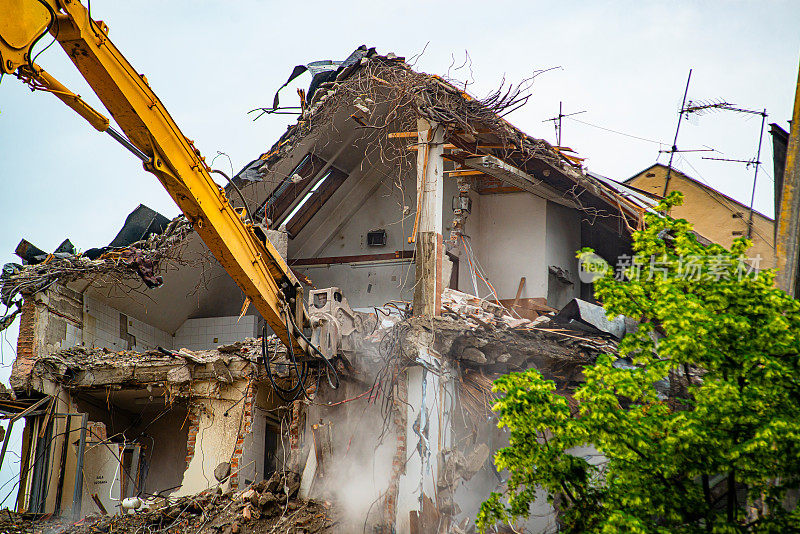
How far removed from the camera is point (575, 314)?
43.6ft

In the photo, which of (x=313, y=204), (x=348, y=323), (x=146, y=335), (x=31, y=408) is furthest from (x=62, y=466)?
(x=313, y=204)

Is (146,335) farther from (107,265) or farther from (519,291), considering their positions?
(519,291)

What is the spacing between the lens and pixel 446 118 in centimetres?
1338

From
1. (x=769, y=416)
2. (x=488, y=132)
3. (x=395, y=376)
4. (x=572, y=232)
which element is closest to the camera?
(x=769, y=416)

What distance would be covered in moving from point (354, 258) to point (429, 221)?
3.70 meters

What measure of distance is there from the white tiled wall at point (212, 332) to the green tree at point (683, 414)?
8.92 meters

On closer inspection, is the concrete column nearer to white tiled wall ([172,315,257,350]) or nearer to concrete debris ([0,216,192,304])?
concrete debris ([0,216,192,304])

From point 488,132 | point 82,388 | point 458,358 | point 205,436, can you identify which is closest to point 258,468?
point 205,436

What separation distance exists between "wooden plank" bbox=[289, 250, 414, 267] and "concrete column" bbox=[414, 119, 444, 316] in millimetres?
2924

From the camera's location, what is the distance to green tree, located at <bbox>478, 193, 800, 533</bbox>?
6957mm

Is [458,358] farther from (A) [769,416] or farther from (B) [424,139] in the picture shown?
(A) [769,416]

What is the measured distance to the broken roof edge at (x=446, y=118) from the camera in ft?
44.5

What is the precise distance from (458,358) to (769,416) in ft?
20.2

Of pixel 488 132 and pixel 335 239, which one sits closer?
pixel 488 132
